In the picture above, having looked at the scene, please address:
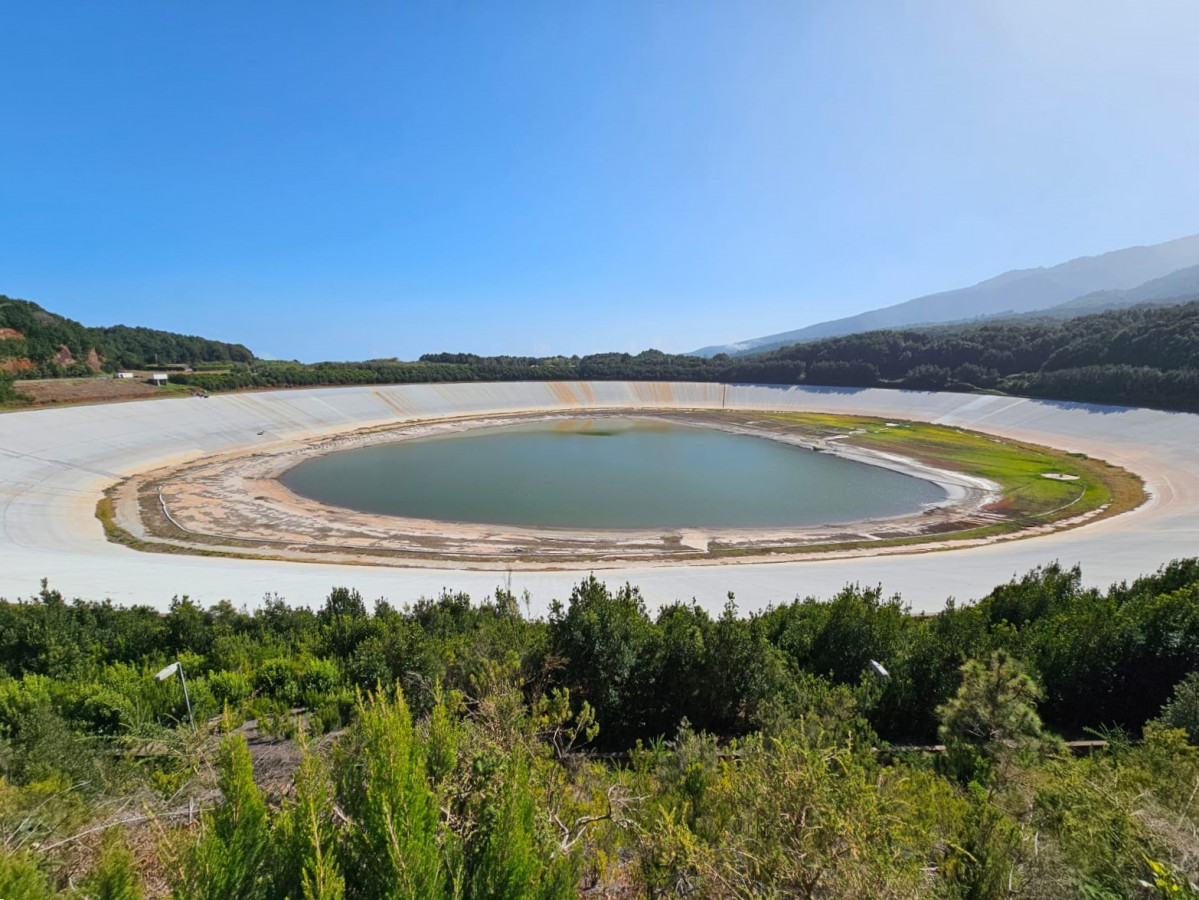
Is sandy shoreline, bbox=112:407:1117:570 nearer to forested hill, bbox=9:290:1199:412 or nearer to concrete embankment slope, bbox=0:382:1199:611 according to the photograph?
concrete embankment slope, bbox=0:382:1199:611

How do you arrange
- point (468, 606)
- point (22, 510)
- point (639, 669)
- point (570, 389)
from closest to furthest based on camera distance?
point (639, 669) → point (468, 606) → point (22, 510) → point (570, 389)

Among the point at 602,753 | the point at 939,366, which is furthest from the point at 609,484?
the point at 939,366

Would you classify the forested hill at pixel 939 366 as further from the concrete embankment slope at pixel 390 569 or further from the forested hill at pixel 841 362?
the concrete embankment slope at pixel 390 569

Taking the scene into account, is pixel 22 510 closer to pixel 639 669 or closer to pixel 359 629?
pixel 359 629

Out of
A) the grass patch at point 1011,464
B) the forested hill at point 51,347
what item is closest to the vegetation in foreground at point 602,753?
the grass patch at point 1011,464

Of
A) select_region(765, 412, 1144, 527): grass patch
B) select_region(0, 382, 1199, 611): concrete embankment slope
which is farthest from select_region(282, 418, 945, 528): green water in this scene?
select_region(0, 382, 1199, 611): concrete embankment slope

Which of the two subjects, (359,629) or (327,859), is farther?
(359,629)

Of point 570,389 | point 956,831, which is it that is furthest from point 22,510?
point 570,389

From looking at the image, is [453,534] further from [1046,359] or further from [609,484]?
[1046,359]
